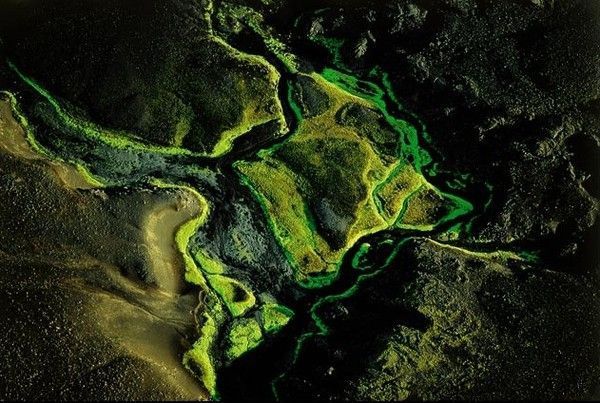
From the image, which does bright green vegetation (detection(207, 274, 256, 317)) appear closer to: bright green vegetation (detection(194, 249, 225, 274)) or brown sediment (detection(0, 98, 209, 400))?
bright green vegetation (detection(194, 249, 225, 274))

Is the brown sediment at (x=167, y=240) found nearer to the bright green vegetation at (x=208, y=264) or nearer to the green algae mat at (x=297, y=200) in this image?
the green algae mat at (x=297, y=200)

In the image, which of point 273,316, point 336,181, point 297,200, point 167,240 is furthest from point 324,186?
point 167,240

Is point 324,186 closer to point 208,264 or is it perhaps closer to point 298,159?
point 298,159

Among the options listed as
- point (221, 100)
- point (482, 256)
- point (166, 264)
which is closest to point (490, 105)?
point (482, 256)

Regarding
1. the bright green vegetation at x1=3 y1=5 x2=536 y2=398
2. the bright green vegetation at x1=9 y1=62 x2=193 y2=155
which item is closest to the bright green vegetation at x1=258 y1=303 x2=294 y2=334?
the bright green vegetation at x1=3 y1=5 x2=536 y2=398

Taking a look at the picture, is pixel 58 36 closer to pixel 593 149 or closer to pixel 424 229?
pixel 424 229

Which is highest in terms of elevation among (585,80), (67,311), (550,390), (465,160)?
(585,80)

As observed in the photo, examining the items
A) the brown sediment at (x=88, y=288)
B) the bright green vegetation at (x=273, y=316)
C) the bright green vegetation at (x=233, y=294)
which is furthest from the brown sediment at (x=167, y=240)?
the bright green vegetation at (x=273, y=316)
